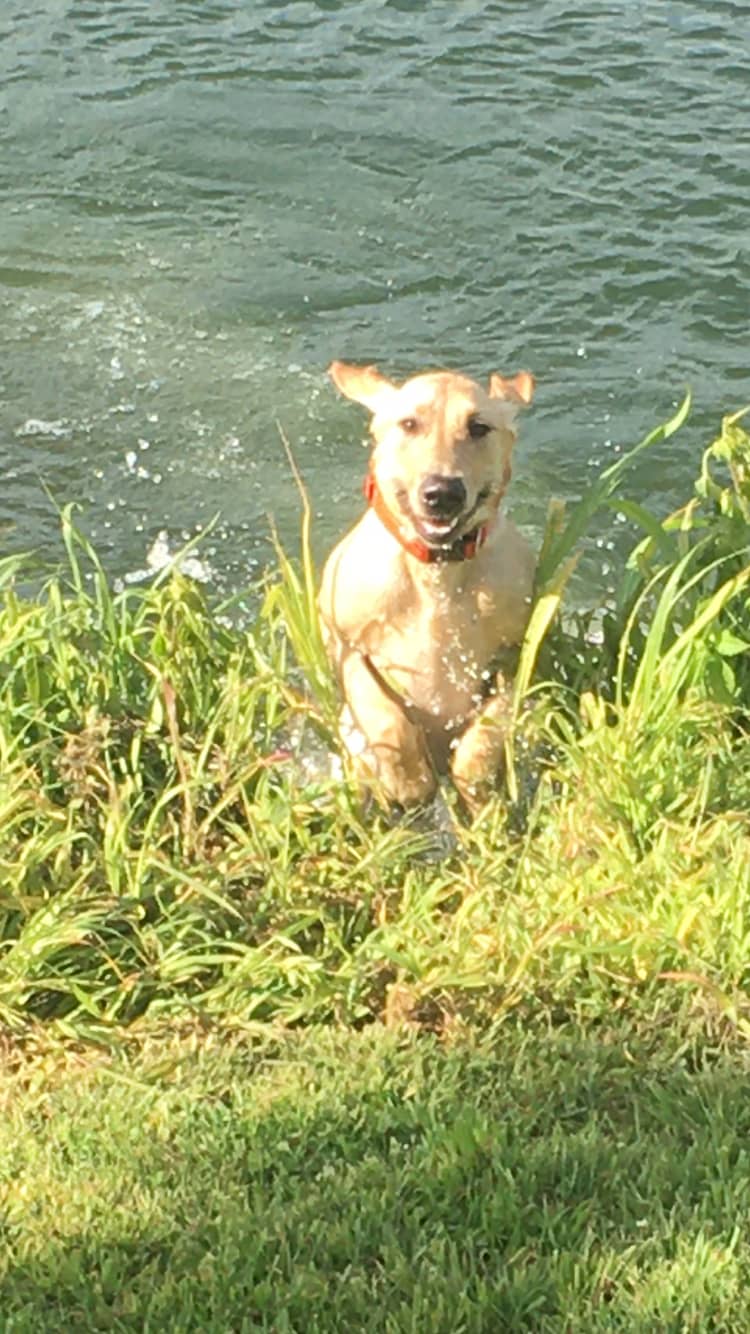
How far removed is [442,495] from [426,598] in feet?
1.26

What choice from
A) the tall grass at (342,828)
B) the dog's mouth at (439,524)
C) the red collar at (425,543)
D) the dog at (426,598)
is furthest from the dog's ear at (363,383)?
the tall grass at (342,828)

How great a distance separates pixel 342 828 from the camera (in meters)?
4.71

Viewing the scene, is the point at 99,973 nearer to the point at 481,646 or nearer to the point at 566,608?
the point at 481,646

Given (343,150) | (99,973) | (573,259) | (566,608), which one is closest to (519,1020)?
(99,973)

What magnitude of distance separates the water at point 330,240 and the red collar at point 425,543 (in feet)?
6.31

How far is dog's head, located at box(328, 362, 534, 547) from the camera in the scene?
4707mm

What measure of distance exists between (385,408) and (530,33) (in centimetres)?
584

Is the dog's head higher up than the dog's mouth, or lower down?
higher up

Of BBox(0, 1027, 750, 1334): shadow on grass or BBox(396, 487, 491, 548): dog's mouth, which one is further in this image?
BBox(396, 487, 491, 548): dog's mouth

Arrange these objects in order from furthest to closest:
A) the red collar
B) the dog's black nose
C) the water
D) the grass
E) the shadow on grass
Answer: the water, the red collar, the dog's black nose, the grass, the shadow on grass

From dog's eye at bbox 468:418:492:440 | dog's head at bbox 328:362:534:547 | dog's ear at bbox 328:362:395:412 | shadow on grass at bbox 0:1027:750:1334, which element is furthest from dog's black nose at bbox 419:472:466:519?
shadow on grass at bbox 0:1027:750:1334

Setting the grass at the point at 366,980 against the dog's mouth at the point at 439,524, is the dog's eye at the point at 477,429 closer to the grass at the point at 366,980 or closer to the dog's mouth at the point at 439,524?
the dog's mouth at the point at 439,524

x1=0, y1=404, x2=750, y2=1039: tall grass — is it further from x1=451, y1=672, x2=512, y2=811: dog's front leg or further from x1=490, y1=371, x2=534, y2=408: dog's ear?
x1=490, y1=371, x2=534, y2=408: dog's ear

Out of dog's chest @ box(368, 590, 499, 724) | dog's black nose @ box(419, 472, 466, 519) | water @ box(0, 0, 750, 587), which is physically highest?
dog's black nose @ box(419, 472, 466, 519)
